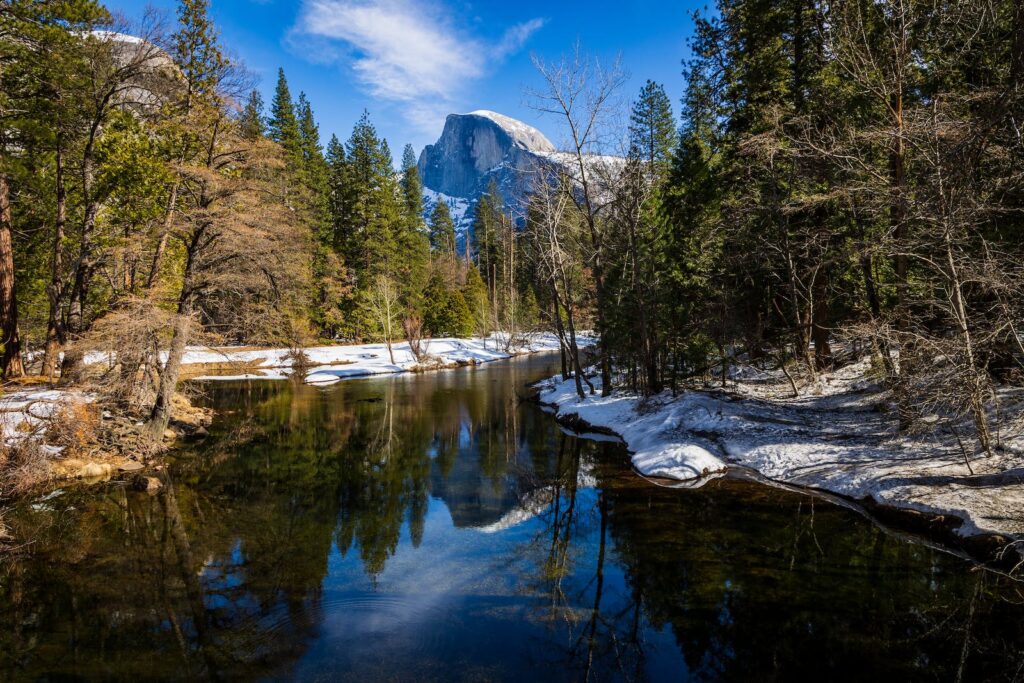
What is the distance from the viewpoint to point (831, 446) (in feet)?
35.1

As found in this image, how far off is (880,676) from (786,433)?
7516mm

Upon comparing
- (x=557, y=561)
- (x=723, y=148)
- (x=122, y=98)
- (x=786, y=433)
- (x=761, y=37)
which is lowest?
(x=557, y=561)

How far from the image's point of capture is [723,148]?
18141 mm

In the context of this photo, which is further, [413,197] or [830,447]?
[413,197]

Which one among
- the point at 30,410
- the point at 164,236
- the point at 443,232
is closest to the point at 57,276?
the point at 164,236

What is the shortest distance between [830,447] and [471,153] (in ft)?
618

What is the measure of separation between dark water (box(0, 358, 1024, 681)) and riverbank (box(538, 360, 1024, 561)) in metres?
0.76

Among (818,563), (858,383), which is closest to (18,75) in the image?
(818,563)

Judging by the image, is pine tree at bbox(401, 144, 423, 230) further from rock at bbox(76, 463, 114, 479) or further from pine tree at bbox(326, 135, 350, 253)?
rock at bbox(76, 463, 114, 479)

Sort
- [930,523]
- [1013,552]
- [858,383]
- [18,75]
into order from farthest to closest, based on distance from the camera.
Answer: [858,383] → [18,75] → [930,523] → [1013,552]

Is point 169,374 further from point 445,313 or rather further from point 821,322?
point 445,313

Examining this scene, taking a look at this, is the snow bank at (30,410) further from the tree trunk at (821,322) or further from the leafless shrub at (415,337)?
the leafless shrub at (415,337)

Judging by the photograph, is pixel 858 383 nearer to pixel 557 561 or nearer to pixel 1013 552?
pixel 1013 552

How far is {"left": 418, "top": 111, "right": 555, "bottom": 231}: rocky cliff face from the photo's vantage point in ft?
579
